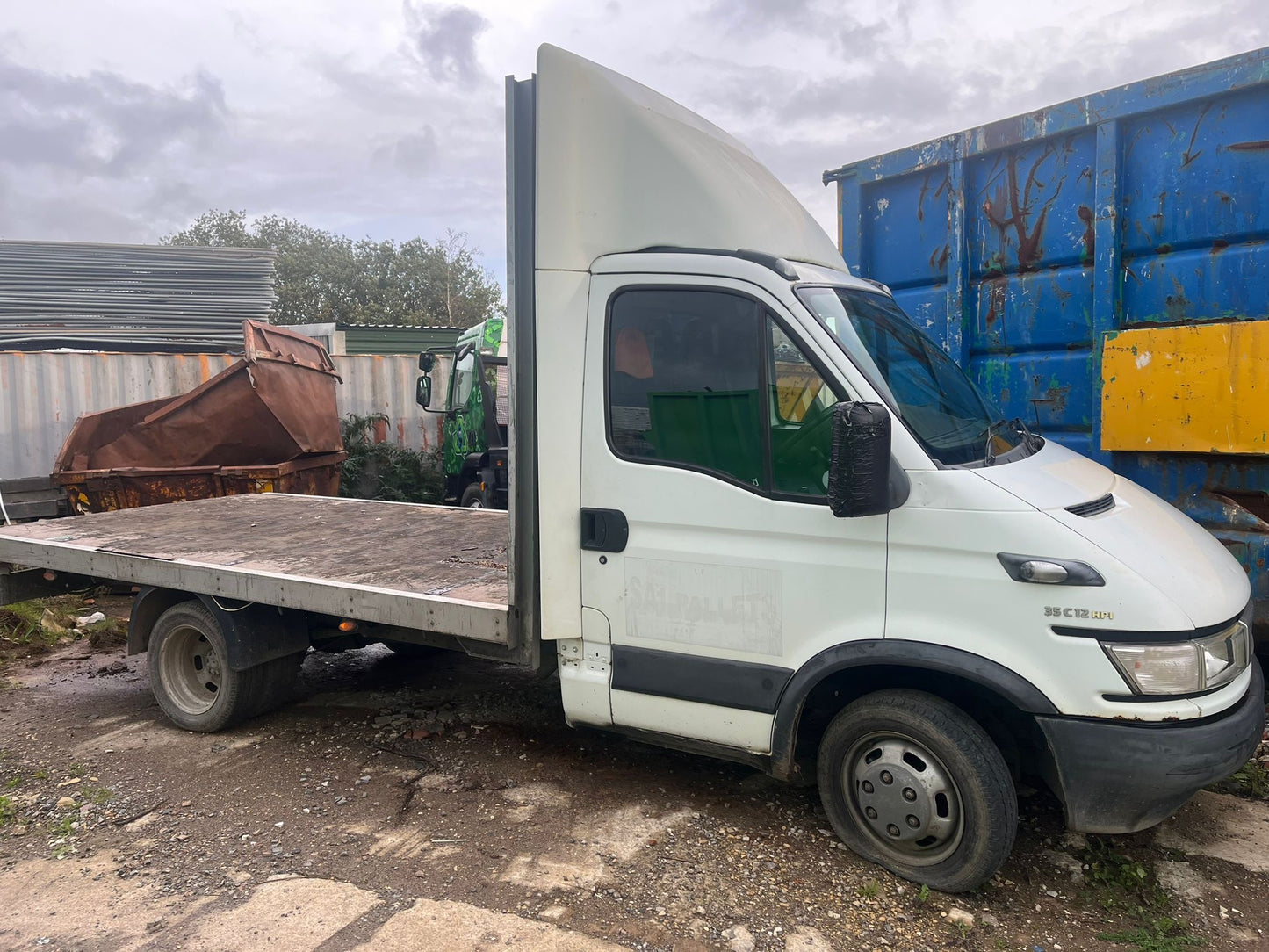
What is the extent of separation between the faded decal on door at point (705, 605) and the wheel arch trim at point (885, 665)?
0.16m

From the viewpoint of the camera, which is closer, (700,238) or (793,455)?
(793,455)

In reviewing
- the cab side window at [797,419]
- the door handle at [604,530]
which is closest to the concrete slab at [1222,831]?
the cab side window at [797,419]

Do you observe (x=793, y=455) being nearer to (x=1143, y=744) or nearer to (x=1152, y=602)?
(x=1152, y=602)

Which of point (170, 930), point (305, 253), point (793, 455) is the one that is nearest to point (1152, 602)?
point (793, 455)

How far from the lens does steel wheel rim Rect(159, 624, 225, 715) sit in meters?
4.86

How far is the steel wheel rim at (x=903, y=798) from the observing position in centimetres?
306

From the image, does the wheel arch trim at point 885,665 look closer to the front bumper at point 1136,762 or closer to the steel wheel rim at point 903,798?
the front bumper at point 1136,762

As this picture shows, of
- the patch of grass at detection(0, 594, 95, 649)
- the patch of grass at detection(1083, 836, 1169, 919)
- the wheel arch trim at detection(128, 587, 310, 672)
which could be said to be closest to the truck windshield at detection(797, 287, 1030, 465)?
the patch of grass at detection(1083, 836, 1169, 919)

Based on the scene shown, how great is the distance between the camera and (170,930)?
2.98 m

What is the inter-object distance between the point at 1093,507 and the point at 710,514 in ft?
4.30

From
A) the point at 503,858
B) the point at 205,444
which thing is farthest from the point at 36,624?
the point at 503,858

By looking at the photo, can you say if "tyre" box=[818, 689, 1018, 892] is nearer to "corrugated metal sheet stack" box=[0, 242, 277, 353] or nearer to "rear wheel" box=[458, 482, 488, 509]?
"rear wheel" box=[458, 482, 488, 509]

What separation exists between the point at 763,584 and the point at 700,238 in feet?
4.52

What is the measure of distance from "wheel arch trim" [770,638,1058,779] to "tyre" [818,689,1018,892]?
0.50 ft
